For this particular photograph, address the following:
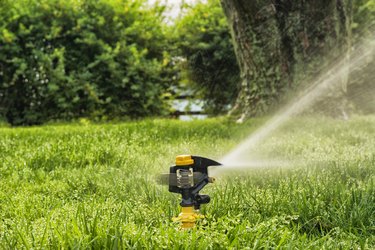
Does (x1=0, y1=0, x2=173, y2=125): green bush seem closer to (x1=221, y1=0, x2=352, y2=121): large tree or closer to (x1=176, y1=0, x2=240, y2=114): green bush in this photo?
(x1=176, y1=0, x2=240, y2=114): green bush

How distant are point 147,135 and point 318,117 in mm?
2286

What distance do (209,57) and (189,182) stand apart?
26.1ft

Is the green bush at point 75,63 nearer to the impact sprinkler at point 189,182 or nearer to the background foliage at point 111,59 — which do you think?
the background foliage at point 111,59

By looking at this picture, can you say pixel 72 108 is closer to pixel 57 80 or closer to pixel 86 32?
pixel 57 80

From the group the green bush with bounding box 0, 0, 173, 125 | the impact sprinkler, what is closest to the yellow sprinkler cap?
the impact sprinkler

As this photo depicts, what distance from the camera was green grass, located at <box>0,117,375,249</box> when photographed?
1691mm

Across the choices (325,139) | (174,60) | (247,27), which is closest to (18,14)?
(174,60)

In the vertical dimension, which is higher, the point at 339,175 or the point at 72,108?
the point at 72,108

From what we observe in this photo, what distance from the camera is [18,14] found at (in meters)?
8.24

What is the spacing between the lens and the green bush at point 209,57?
9445mm

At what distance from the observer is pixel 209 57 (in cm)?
958

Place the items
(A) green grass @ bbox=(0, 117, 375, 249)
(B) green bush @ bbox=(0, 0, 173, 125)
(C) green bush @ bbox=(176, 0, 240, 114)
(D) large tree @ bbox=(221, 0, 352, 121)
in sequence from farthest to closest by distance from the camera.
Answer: (C) green bush @ bbox=(176, 0, 240, 114), (B) green bush @ bbox=(0, 0, 173, 125), (D) large tree @ bbox=(221, 0, 352, 121), (A) green grass @ bbox=(0, 117, 375, 249)

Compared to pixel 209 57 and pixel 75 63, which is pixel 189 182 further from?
pixel 209 57

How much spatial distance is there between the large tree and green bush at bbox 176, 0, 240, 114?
3.32 metres
